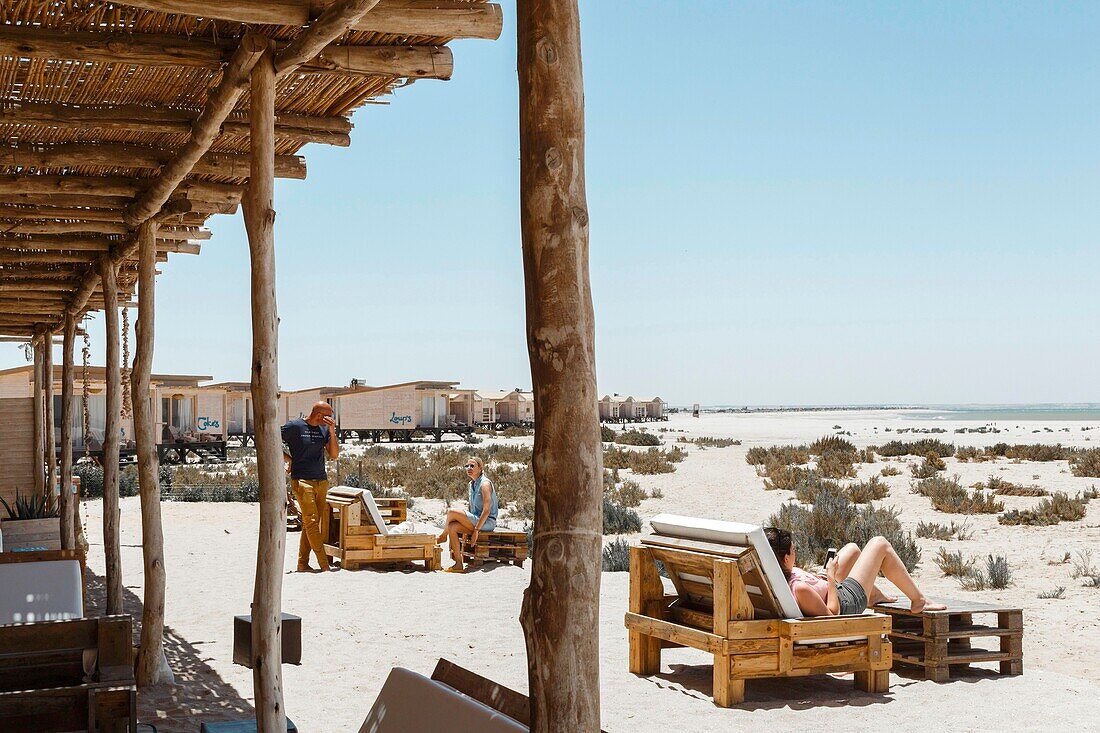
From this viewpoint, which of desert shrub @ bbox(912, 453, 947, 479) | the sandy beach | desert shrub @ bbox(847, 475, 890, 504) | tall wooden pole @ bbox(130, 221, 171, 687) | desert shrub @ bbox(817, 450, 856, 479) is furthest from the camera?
desert shrub @ bbox(817, 450, 856, 479)

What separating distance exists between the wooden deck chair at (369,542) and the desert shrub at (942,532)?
6.30 m

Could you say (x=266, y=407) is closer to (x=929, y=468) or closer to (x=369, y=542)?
(x=369, y=542)

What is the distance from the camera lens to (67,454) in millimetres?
10727

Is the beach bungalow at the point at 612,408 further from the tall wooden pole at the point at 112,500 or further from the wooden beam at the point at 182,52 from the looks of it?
the wooden beam at the point at 182,52

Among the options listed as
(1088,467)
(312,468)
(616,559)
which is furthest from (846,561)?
(1088,467)

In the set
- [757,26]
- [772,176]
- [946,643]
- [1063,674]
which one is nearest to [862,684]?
[946,643]

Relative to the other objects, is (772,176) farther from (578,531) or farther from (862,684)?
(578,531)

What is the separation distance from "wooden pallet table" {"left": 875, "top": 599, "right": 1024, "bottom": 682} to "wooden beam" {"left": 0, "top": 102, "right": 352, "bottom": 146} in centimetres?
439

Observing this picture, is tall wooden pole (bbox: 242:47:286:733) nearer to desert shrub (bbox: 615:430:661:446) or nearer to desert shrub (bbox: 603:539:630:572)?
desert shrub (bbox: 603:539:630:572)

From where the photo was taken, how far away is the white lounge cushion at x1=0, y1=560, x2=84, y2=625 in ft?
17.1

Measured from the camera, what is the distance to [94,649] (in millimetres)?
3453

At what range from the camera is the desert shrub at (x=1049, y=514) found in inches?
531

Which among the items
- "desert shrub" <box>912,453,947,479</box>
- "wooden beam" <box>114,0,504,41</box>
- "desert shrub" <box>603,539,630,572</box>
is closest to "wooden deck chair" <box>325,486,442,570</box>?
"desert shrub" <box>603,539,630,572</box>

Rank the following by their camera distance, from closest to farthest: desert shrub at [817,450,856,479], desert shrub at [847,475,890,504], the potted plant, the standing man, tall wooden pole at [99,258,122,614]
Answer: tall wooden pole at [99,258,122,614], the potted plant, the standing man, desert shrub at [847,475,890,504], desert shrub at [817,450,856,479]
